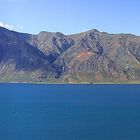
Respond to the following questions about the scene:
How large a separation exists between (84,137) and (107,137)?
7838 mm

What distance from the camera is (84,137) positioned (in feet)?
472

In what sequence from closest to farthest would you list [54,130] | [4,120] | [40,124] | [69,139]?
[69,139]
[54,130]
[40,124]
[4,120]

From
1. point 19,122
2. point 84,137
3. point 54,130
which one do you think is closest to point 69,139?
point 84,137

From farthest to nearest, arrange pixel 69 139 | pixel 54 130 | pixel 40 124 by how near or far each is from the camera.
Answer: pixel 40 124 → pixel 54 130 → pixel 69 139

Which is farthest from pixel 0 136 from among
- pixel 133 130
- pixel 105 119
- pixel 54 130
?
pixel 105 119

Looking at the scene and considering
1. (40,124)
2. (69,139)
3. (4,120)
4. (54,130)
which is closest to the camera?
(69,139)

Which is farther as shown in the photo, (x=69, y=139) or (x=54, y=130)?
(x=54, y=130)

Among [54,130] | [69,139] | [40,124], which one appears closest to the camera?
[69,139]

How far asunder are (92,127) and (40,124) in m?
22.3

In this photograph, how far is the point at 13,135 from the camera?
480 ft

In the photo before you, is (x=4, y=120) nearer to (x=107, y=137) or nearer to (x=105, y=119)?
(x=105, y=119)

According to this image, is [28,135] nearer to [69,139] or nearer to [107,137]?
[69,139]

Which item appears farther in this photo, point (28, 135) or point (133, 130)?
point (133, 130)

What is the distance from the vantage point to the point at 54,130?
158250mm
